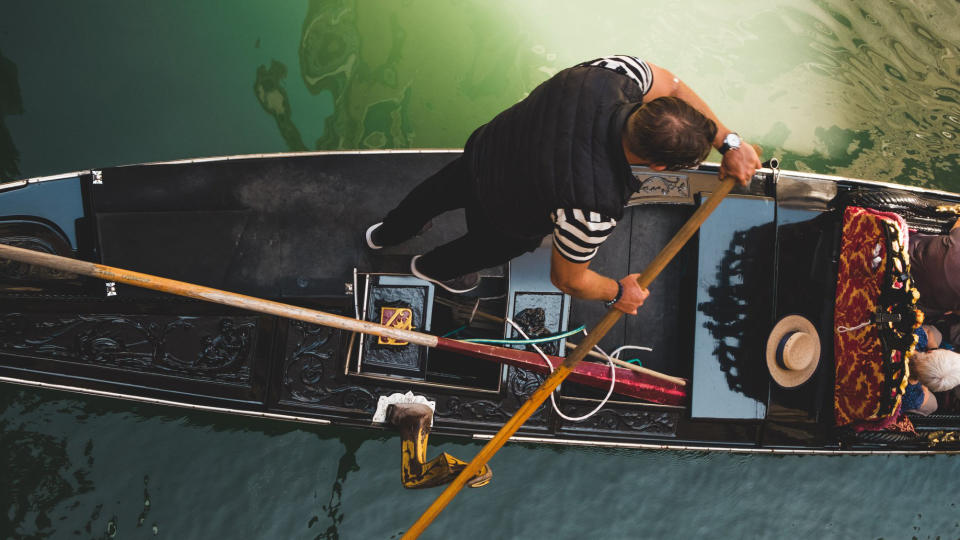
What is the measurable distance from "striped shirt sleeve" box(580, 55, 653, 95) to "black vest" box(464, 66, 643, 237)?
0.04 metres

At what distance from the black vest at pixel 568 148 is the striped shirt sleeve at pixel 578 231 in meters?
0.02

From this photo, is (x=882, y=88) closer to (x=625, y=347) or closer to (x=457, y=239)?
(x=625, y=347)

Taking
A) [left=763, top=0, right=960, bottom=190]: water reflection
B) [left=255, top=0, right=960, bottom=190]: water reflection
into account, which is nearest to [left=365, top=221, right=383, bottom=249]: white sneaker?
[left=255, top=0, right=960, bottom=190]: water reflection

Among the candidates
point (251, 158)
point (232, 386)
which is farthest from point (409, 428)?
point (251, 158)

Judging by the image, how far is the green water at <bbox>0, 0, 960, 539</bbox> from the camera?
2691mm

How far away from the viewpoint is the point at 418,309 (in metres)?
2.34

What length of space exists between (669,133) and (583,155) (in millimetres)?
203

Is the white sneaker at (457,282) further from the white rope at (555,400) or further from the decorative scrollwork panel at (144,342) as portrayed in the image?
the decorative scrollwork panel at (144,342)

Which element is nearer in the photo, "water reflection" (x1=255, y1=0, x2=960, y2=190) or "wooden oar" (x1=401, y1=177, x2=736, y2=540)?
"wooden oar" (x1=401, y1=177, x2=736, y2=540)

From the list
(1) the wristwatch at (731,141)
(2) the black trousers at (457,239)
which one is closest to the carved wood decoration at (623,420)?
(2) the black trousers at (457,239)

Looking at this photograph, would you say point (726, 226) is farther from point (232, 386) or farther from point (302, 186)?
point (232, 386)

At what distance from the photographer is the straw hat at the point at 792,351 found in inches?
91.1

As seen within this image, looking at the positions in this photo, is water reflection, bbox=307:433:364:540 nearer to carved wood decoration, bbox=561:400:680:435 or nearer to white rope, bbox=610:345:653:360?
carved wood decoration, bbox=561:400:680:435

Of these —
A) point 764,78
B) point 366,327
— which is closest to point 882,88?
point 764,78
